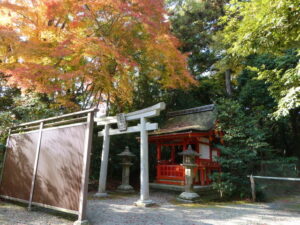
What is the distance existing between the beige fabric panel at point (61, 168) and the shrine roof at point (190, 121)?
5459 millimetres

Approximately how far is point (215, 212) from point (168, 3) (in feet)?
51.9

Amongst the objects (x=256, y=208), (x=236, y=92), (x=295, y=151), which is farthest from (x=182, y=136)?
(x=295, y=151)

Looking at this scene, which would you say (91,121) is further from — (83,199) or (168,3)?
(168,3)

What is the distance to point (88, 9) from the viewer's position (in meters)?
8.49

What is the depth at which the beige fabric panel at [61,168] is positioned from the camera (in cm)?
459

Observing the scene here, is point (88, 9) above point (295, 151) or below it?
above

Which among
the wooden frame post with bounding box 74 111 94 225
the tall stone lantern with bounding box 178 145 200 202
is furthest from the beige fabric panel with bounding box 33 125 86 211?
the tall stone lantern with bounding box 178 145 200 202

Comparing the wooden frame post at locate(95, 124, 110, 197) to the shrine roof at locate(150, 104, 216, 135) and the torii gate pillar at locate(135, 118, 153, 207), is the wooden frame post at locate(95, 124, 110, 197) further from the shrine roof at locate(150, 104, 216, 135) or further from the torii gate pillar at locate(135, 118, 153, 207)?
the shrine roof at locate(150, 104, 216, 135)

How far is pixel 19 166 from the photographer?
236 inches

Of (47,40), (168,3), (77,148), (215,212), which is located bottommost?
(215,212)

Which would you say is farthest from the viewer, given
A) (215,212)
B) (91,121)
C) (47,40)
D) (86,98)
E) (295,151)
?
(295,151)

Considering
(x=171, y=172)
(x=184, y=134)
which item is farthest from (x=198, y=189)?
(x=184, y=134)

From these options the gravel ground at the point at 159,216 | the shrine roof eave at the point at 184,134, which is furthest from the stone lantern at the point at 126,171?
the gravel ground at the point at 159,216

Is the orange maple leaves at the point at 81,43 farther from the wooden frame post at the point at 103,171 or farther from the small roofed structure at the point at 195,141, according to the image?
the wooden frame post at the point at 103,171
